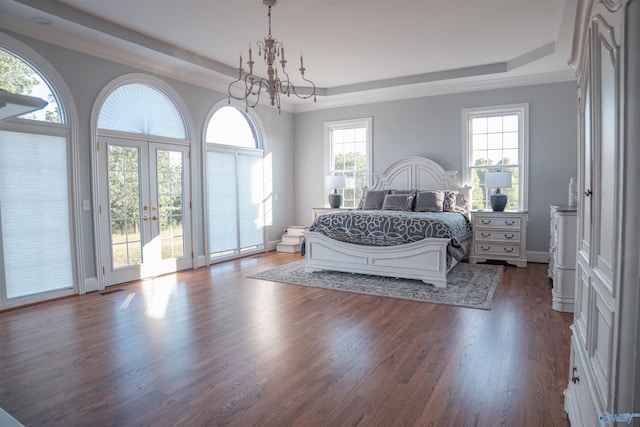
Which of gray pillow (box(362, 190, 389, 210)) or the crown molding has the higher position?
the crown molding

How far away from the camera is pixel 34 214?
13.4 ft

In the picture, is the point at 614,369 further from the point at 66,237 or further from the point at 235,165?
the point at 235,165

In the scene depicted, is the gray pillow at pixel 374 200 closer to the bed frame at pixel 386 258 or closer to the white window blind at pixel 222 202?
the bed frame at pixel 386 258

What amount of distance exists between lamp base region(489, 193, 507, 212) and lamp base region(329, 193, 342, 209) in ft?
8.45

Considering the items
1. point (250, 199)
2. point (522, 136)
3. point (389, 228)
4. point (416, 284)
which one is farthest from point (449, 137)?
point (250, 199)

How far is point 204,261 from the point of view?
6.03 meters

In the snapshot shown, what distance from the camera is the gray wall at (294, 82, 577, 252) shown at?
229 inches

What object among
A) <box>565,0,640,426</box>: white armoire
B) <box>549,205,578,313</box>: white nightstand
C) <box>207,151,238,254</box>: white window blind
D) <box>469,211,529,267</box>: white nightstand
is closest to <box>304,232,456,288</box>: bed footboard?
<box>549,205,578,313</box>: white nightstand

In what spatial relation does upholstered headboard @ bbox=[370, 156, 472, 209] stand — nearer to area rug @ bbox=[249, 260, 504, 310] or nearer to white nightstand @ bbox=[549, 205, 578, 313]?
area rug @ bbox=[249, 260, 504, 310]

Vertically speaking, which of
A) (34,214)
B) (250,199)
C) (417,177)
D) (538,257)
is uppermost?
(417,177)

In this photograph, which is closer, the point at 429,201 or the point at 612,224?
the point at 612,224

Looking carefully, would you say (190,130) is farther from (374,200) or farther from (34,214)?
(374,200)

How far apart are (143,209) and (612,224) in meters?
5.10

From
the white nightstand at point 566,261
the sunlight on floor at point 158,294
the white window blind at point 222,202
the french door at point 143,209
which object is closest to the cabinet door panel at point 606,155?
the white nightstand at point 566,261
